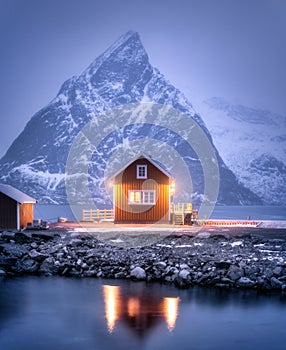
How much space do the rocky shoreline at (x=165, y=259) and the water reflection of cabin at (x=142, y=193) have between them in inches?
333

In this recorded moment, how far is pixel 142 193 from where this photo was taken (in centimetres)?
4566

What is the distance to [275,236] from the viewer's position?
3697cm

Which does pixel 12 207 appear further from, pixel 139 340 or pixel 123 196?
pixel 139 340

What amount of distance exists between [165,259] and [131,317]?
758 cm

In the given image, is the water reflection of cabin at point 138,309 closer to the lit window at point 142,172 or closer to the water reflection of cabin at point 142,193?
the water reflection of cabin at point 142,193

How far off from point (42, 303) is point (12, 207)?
1676cm

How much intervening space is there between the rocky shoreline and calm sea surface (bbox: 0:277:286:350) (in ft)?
3.09

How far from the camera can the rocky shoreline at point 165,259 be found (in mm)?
27547

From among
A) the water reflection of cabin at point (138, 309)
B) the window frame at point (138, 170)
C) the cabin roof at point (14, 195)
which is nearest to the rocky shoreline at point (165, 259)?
the water reflection of cabin at point (138, 309)

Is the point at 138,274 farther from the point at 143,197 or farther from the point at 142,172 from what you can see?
the point at 142,172

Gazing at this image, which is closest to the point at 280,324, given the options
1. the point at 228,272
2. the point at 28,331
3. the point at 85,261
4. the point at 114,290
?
the point at 228,272

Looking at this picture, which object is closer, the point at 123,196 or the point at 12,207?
the point at 12,207

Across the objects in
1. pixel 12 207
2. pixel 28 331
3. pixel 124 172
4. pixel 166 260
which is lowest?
pixel 28 331

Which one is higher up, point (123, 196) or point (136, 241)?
point (123, 196)
